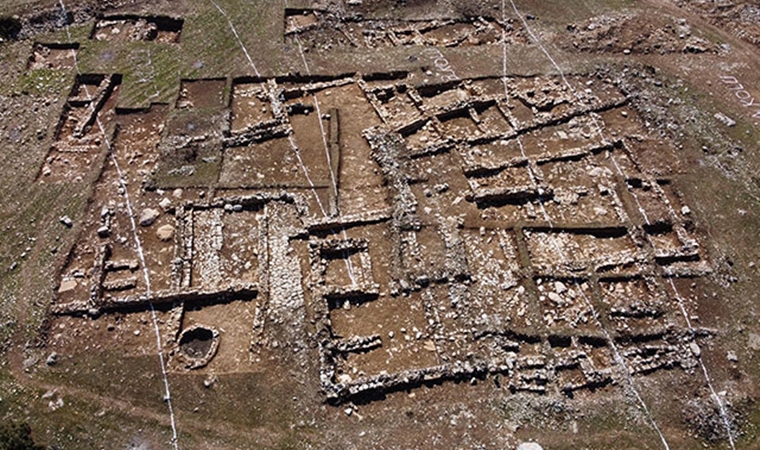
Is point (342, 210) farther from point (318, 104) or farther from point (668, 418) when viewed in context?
point (668, 418)

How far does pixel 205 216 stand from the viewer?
18.4 metres

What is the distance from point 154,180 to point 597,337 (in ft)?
48.5

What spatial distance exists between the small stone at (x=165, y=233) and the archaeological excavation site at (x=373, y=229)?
0.06m

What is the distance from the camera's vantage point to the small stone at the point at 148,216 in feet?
59.4

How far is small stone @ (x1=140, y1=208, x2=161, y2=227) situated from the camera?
1811 centimetres

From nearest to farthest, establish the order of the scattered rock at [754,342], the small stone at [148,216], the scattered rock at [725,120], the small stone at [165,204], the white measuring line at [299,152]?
the scattered rock at [754,342] → the white measuring line at [299,152] → the small stone at [148,216] → the small stone at [165,204] → the scattered rock at [725,120]

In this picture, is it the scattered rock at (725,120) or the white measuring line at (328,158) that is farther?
the scattered rock at (725,120)

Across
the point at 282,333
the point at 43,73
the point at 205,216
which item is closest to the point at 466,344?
the point at 282,333

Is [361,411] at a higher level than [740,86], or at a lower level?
lower

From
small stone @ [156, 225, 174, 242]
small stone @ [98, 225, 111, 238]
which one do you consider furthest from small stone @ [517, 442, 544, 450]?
small stone @ [98, 225, 111, 238]

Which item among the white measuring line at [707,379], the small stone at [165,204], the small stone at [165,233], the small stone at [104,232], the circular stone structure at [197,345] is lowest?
the white measuring line at [707,379]

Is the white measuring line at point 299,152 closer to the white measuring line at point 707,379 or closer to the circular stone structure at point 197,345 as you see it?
the circular stone structure at point 197,345

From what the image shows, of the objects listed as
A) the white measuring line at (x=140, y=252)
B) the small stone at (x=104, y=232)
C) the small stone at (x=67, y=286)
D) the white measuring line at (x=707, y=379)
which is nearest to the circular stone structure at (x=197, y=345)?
the white measuring line at (x=140, y=252)

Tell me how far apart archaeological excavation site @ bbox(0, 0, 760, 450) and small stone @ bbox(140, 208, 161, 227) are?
0.44ft
